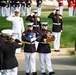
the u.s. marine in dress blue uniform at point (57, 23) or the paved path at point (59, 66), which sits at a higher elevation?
the u.s. marine in dress blue uniform at point (57, 23)

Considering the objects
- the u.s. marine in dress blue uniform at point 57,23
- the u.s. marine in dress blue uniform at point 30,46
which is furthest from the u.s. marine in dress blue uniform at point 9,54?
the u.s. marine in dress blue uniform at point 57,23

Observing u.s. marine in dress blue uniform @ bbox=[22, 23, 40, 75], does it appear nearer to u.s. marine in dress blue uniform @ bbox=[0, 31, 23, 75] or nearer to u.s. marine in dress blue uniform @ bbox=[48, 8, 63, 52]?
u.s. marine in dress blue uniform @ bbox=[0, 31, 23, 75]

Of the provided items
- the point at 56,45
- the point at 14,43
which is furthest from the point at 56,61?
the point at 14,43

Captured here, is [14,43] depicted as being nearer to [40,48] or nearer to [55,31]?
[40,48]

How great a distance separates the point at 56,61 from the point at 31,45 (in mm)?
2741

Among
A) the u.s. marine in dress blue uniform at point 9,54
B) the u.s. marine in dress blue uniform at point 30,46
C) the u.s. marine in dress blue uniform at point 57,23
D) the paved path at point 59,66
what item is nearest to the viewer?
the u.s. marine in dress blue uniform at point 9,54

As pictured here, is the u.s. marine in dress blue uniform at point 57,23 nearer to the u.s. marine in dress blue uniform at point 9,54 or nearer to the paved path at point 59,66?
the paved path at point 59,66

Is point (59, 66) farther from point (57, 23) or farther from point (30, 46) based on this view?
point (57, 23)

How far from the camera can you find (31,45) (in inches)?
399

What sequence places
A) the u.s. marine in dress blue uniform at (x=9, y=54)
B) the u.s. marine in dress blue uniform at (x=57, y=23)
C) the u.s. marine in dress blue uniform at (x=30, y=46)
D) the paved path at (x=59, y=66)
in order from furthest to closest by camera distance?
the u.s. marine in dress blue uniform at (x=57, y=23) < the paved path at (x=59, y=66) < the u.s. marine in dress blue uniform at (x=30, y=46) < the u.s. marine in dress blue uniform at (x=9, y=54)

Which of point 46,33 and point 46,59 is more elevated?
point 46,33

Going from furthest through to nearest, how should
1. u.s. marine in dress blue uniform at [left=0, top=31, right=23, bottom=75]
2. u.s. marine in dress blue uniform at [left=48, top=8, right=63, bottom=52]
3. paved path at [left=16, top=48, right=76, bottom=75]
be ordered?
u.s. marine in dress blue uniform at [left=48, top=8, right=63, bottom=52], paved path at [left=16, top=48, right=76, bottom=75], u.s. marine in dress blue uniform at [left=0, top=31, right=23, bottom=75]

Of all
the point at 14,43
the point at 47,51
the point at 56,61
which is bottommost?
the point at 56,61

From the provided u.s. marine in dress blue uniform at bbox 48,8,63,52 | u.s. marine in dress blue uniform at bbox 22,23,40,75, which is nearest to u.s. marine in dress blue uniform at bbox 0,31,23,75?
u.s. marine in dress blue uniform at bbox 22,23,40,75
